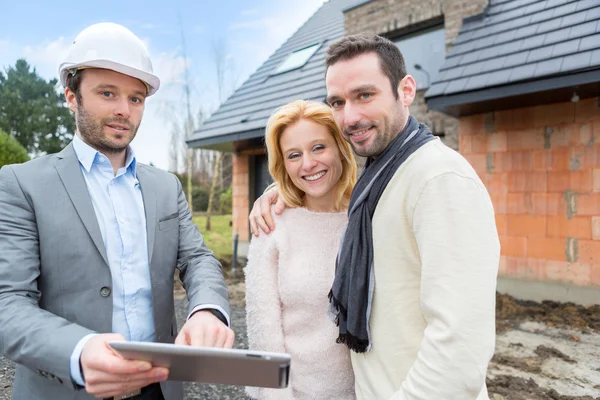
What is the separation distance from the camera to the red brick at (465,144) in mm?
6594

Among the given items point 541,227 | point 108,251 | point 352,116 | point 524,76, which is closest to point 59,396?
point 108,251

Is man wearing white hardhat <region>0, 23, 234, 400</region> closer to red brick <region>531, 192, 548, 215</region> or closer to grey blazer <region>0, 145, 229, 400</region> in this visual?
grey blazer <region>0, 145, 229, 400</region>

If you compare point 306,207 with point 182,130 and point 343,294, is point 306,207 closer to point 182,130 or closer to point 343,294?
point 343,294

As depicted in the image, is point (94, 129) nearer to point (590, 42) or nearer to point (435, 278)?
point (435, 278)

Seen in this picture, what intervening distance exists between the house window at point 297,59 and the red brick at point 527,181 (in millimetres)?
5720

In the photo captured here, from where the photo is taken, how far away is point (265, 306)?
178 centimetres

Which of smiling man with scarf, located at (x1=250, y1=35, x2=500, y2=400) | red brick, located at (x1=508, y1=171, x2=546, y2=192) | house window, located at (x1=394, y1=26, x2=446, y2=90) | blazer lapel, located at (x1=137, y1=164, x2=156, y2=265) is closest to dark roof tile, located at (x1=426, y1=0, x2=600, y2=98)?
house window, located at (x1=394, y1=26, x2=446, y2=90)

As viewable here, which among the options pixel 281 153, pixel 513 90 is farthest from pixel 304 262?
pixel 513 90

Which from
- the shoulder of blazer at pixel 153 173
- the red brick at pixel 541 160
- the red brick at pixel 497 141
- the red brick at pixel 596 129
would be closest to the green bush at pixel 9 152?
the shoulder of blazer at pixel 153 173

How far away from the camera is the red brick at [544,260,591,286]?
222 inches

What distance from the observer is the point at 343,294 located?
153 centimetres

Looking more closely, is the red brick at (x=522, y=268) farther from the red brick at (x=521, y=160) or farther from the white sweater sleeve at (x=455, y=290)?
the white sweater sleeve at (x=455, y=290)

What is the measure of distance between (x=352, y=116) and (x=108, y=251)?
1049mm

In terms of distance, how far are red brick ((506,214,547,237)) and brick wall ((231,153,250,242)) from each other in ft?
21.2
